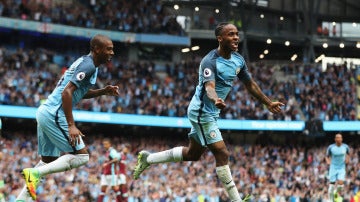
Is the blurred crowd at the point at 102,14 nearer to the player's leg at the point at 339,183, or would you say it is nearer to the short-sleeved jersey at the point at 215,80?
the player's leg at the point at 339,183

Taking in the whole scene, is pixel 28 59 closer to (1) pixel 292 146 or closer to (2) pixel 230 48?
(1) pixel 292 146

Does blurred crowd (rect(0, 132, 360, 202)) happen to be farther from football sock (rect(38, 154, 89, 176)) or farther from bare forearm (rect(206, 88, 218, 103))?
bare forearm (rect(206, 88, 218, 103))

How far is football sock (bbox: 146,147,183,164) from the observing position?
10.5 m

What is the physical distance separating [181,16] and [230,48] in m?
37.8

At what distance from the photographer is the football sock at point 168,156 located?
34.4 ft

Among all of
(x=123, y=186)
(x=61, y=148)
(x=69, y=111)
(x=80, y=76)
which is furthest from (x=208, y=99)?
(x=123, y=186)

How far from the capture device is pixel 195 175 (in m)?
30.1

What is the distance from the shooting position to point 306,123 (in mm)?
37656

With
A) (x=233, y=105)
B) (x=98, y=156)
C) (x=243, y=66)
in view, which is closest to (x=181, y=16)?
(x=233, y=105)

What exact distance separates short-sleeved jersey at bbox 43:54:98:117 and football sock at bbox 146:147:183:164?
167 cm

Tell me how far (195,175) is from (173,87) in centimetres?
808

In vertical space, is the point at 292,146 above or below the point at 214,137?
below

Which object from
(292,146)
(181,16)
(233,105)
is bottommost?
(292,146)

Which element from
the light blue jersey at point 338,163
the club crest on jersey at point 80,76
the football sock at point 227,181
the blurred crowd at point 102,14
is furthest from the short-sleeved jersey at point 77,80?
the blurred crowd at point 102,14
